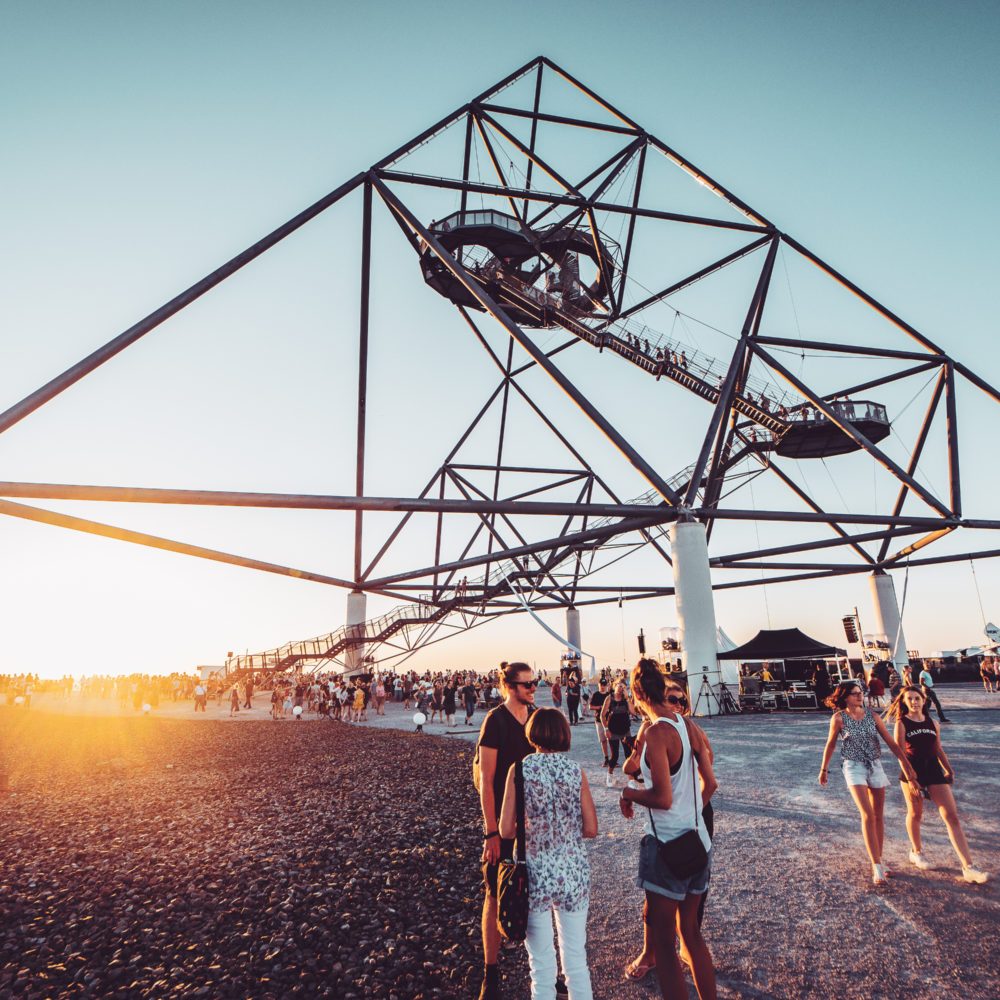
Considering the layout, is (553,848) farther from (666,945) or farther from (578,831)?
(666,945)

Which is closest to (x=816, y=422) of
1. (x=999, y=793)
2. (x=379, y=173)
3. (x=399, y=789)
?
(x=999, y=793)

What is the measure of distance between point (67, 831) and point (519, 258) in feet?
59.6

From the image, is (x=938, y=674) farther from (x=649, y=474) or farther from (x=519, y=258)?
(x=519, y=258)

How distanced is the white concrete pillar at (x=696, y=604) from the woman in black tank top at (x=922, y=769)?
9.91 m

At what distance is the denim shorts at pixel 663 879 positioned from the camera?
303 centimetres

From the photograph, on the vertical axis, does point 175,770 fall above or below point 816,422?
below

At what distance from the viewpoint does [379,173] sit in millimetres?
14453

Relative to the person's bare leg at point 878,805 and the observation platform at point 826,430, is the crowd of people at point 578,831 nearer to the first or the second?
the person's bare leg at point 878,805

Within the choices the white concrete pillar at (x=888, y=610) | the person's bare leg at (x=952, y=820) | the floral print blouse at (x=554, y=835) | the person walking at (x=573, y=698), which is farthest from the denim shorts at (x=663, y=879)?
the white concrete pillar at (x=888, y=610)

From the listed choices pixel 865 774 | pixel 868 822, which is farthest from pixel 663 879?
pixel 865 774

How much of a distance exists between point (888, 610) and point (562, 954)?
26.7m

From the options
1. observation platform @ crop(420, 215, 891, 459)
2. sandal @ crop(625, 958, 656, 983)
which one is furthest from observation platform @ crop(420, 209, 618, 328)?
sandal @ crop(625, 958, 656, 983)

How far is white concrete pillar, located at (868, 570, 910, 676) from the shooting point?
77.6 feet

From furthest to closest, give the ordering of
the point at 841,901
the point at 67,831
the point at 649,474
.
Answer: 1. the point at 649,474
2. the point at 67,831
3. the point at 841,901
